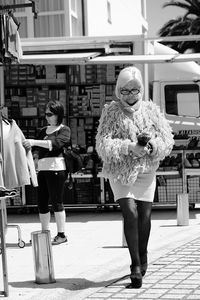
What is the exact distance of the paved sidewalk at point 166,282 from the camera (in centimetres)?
654

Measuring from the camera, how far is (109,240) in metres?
10.3

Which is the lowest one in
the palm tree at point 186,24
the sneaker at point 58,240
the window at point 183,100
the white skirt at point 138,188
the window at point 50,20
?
the sneaker at point 58,240

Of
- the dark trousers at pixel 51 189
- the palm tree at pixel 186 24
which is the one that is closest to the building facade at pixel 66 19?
the dark trousers at pixel 51 189

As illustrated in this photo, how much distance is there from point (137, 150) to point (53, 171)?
3228 millimetres

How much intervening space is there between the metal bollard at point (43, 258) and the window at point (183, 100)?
989 cm

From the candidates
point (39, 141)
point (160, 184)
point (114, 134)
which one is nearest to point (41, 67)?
point (160, 184)

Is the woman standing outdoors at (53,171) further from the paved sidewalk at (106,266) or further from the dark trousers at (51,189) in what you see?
the paved sidewalk at (106,266)

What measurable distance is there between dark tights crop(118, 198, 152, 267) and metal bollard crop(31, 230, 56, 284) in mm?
829

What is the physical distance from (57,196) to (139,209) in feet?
9.48

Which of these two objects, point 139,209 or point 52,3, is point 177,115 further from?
point 139,209

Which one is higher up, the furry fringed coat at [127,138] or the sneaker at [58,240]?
the furry fringed coat at [127,138]

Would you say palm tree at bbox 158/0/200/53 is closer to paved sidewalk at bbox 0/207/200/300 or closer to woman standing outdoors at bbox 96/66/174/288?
paved sidewalk at bbox 0/207/200/300

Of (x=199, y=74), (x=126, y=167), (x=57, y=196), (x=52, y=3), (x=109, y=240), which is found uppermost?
(x=52, y=3)

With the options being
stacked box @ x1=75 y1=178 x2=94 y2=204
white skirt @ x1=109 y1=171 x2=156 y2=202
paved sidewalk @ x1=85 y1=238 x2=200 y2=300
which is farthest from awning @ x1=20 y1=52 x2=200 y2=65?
white skirt @ x1=109 y1=171 x2=156 y2=202
